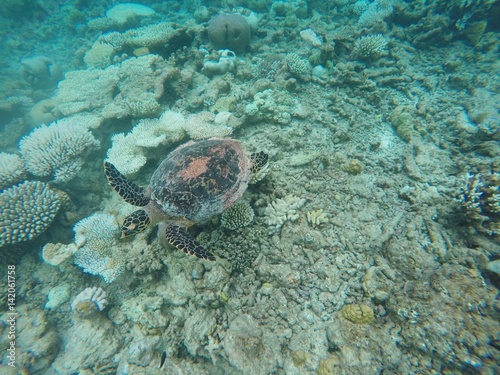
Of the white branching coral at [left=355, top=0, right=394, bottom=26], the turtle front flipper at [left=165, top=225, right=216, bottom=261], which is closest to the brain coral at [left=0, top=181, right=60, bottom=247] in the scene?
the turtle front flipper at [left=165, top=225, right=216, bottom=261]

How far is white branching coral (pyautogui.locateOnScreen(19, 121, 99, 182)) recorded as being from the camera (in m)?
4.47

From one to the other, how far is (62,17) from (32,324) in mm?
19895

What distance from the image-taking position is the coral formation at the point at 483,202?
2.90 m

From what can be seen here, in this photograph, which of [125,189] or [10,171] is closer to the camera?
[125,189]

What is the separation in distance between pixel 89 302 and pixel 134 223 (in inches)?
64.8

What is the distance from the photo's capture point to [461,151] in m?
4.21

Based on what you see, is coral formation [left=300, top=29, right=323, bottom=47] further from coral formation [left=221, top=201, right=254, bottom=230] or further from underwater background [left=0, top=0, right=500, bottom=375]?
coral formation [left=221, top=201, right=254, bottom=230]

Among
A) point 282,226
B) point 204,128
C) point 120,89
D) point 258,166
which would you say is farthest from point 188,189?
point 120,89

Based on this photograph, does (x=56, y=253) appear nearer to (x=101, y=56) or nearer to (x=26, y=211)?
(x=26, y=211)

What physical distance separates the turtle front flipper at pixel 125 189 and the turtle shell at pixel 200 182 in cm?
20

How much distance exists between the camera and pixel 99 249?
144 inches

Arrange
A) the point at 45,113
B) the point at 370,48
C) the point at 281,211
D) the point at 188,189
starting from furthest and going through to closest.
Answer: the point at 45,113
the point at 370,48
the point at 281,211
the point at 188,189

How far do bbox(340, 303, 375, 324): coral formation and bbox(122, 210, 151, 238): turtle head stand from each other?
9.67 feet

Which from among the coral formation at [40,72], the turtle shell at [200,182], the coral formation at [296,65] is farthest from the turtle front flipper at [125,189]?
the coral formation at [40,72]
